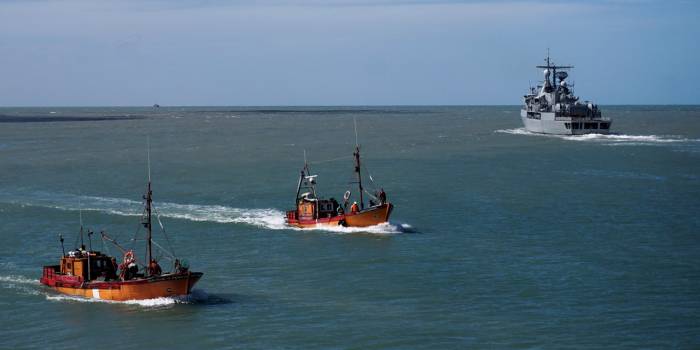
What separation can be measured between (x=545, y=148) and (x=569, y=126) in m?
27.7

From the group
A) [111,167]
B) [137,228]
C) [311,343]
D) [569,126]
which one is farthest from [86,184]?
[569,126]

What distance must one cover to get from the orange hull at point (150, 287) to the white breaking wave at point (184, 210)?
19.6 m

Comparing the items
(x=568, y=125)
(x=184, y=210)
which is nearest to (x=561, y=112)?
(x=568, y=125)

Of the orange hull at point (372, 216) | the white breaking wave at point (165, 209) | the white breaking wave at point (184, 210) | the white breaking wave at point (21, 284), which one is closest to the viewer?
the white breaking wave at point (21, 284)

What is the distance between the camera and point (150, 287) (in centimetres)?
4175

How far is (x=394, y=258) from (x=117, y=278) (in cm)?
1446

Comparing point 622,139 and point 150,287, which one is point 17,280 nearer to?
point 150,287

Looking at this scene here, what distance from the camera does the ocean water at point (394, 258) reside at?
125 feet

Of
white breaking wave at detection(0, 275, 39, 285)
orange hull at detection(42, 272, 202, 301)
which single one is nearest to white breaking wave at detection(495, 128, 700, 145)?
white breaking wave at detection(0, 275, 39, 285)

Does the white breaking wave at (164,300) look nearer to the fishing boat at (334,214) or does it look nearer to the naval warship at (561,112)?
the fishing boat at (334,214)

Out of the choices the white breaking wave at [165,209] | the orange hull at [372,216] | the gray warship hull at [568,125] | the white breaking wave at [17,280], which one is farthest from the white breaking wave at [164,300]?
the gray warship hull at [568,125]

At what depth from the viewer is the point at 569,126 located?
516ft

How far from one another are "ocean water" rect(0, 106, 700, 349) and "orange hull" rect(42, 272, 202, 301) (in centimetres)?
42

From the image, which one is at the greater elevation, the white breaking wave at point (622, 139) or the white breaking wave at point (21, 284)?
the white breaking wave at point (622, 139)
